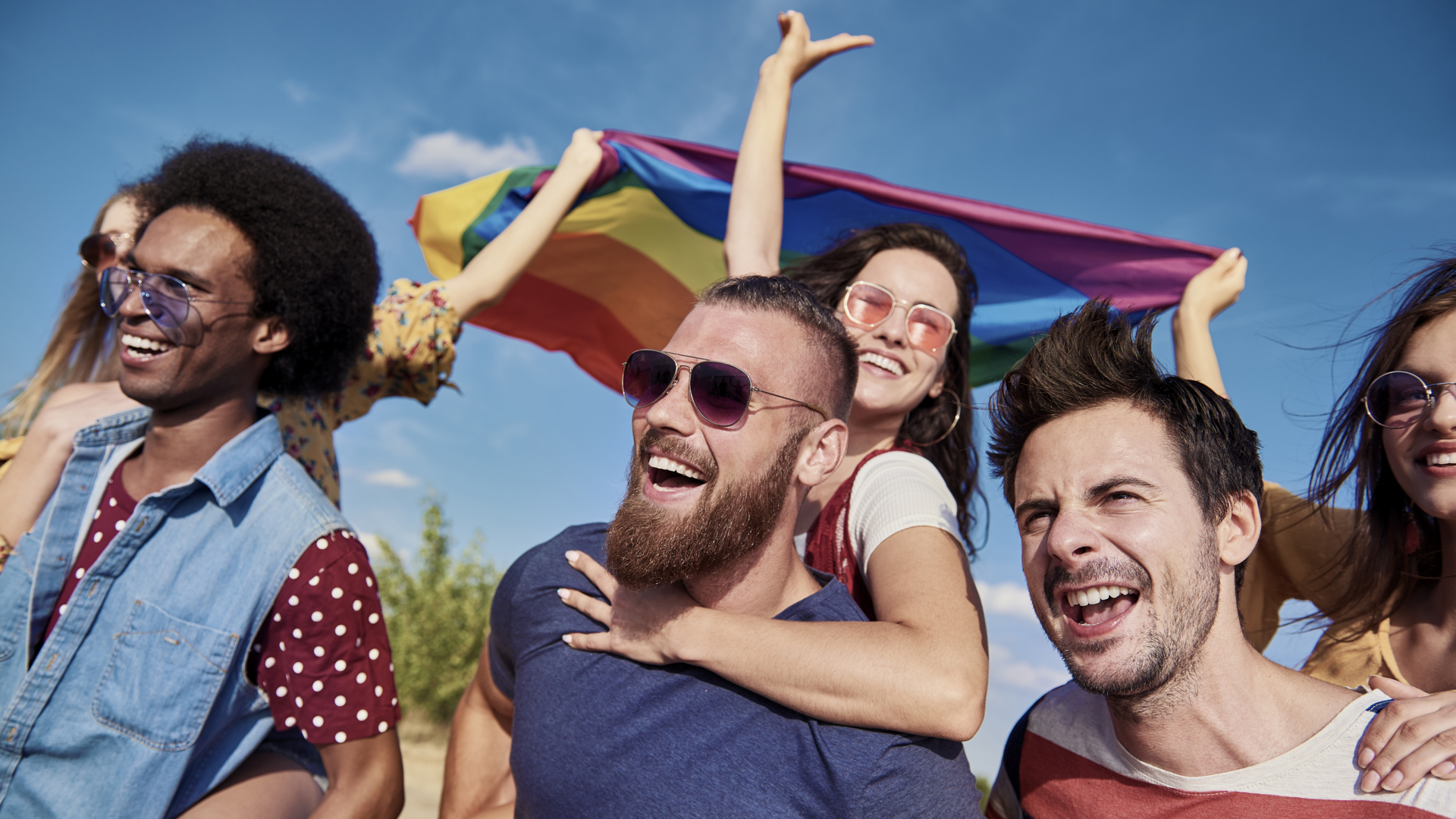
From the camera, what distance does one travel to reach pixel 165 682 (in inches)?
118

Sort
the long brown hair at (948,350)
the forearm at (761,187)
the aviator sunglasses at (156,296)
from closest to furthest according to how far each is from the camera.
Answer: the aviator sunglasses at (156,296)
the long brown hair at (948,350)
the forearm at (761,187)

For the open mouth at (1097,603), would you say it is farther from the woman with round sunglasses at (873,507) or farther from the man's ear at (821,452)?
the man's ear at (821,452)

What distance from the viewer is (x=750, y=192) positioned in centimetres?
477

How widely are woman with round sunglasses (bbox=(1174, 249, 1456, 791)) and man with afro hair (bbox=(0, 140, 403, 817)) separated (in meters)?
3.03

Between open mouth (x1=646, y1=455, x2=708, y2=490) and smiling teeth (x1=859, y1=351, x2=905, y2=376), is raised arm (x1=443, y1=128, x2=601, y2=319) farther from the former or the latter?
open mouth (x1=646, y1=455, x2=708, y2=490)

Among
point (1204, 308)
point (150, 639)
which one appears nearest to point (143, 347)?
point (150, 639)

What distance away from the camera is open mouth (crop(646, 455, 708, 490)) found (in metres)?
2.60

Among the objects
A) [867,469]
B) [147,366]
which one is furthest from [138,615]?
[867,469]

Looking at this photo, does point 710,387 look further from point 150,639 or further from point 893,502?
point 150,639

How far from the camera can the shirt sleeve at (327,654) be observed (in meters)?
3.00

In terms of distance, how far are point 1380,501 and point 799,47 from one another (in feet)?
11.9

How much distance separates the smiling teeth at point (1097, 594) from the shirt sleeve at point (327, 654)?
2216 millimetres

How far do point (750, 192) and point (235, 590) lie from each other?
3016mm

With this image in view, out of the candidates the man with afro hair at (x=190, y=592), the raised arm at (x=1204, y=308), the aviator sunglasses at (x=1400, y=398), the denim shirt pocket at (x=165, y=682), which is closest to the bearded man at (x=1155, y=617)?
the aviator sunglasses at (x=1400, y=398)
